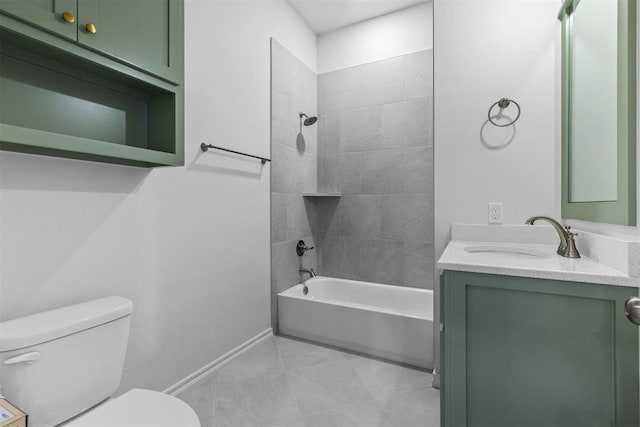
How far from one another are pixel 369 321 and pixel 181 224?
4.73 ft

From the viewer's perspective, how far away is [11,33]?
0.97 metres

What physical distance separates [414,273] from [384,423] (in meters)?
1.49

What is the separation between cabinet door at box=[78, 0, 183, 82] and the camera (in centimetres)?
115


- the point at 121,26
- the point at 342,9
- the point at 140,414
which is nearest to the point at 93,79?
the point at 121,26

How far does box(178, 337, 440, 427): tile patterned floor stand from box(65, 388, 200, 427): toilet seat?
550 millimetres

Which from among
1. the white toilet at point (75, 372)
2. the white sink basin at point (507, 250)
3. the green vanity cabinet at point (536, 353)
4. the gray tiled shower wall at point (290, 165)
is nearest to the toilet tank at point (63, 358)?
the white toilet at point (75, 372)

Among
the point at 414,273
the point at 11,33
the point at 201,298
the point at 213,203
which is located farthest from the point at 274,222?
the point at 11,33

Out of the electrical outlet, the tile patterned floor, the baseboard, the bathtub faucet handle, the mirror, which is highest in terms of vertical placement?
the mirror

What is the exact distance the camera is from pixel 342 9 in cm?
291

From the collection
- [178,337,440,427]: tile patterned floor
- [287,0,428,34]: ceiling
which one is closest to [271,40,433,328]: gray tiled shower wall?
[287,0,428,34]: ceiling

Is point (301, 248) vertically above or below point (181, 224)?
below

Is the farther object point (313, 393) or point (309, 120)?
point (309, 120)

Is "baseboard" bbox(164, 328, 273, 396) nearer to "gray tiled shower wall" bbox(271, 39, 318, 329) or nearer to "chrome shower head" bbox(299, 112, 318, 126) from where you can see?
"gray tiled shower wall" bbox(271, 39, 318, 329)

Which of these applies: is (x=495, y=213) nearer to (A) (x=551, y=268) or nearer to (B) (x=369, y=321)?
(A) (x=551, y=268)
